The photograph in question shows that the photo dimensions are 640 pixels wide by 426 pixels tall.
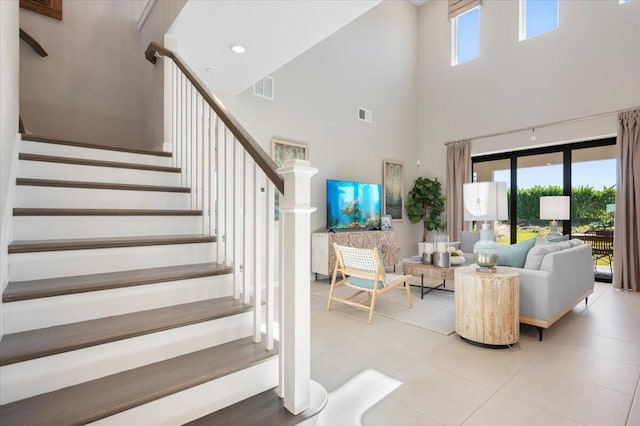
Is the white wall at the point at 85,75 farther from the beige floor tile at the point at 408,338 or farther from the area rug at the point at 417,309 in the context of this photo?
the beige floor tile at the point at 408,338

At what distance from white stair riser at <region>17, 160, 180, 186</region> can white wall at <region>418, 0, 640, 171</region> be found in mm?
6259

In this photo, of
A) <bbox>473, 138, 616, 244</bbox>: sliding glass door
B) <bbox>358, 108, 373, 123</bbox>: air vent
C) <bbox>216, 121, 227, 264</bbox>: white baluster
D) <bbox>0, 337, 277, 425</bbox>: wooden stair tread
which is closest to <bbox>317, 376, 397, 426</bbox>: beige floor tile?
<bbox>0, 337, 277, 425</bbox>: wooden stair tread

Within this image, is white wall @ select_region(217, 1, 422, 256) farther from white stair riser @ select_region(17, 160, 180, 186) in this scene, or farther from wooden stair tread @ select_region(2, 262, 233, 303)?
wooden stair tread @ select_region(2, 262, 233, 303)

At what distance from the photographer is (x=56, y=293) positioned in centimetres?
153

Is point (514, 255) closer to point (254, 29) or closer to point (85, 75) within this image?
point (254, 29)

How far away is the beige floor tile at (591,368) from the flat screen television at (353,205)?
3.61m

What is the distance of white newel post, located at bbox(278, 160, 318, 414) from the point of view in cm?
145

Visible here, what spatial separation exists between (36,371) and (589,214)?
24.2ft

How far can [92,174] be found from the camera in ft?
7.85

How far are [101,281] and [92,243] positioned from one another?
0.97 ft

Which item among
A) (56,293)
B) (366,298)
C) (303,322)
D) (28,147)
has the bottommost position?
(366,298)

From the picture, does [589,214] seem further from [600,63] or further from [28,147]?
[28,147]

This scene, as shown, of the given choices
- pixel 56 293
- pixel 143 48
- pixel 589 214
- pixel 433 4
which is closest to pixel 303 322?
pixel 56 293

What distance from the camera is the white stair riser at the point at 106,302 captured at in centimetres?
147
